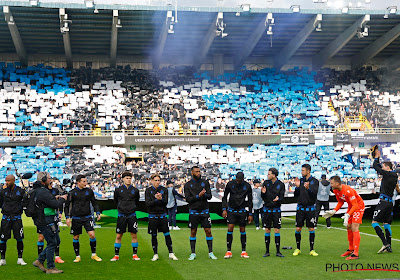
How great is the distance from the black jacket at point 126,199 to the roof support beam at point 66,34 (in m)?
26.2

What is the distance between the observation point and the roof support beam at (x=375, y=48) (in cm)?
4063

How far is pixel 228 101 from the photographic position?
139 feet

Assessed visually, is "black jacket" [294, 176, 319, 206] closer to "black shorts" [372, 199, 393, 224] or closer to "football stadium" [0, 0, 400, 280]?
"black shorts" [372, 199, 393, 224]

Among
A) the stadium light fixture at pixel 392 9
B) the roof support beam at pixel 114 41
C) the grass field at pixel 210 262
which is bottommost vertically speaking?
the grass field at pixel 210 262

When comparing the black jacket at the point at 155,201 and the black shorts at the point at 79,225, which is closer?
the black shorts at the point at 79,225

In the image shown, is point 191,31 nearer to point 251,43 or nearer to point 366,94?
point 251,43

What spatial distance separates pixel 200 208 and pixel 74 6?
26.9 m

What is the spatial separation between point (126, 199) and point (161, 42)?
30.0 metres

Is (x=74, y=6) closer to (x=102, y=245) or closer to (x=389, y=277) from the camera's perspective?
(x=102, y=245)

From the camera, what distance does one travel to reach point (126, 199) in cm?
1174

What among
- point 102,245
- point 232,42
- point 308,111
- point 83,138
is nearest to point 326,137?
point 308,111

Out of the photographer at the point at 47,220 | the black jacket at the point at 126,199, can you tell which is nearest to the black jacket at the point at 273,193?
the black jacket at the point at 126,199

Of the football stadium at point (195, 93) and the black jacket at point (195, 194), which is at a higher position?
the football stadium at point (195, 93)

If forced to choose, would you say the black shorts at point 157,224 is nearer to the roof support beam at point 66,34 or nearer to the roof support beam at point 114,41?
the roof support beam at point 114,41
